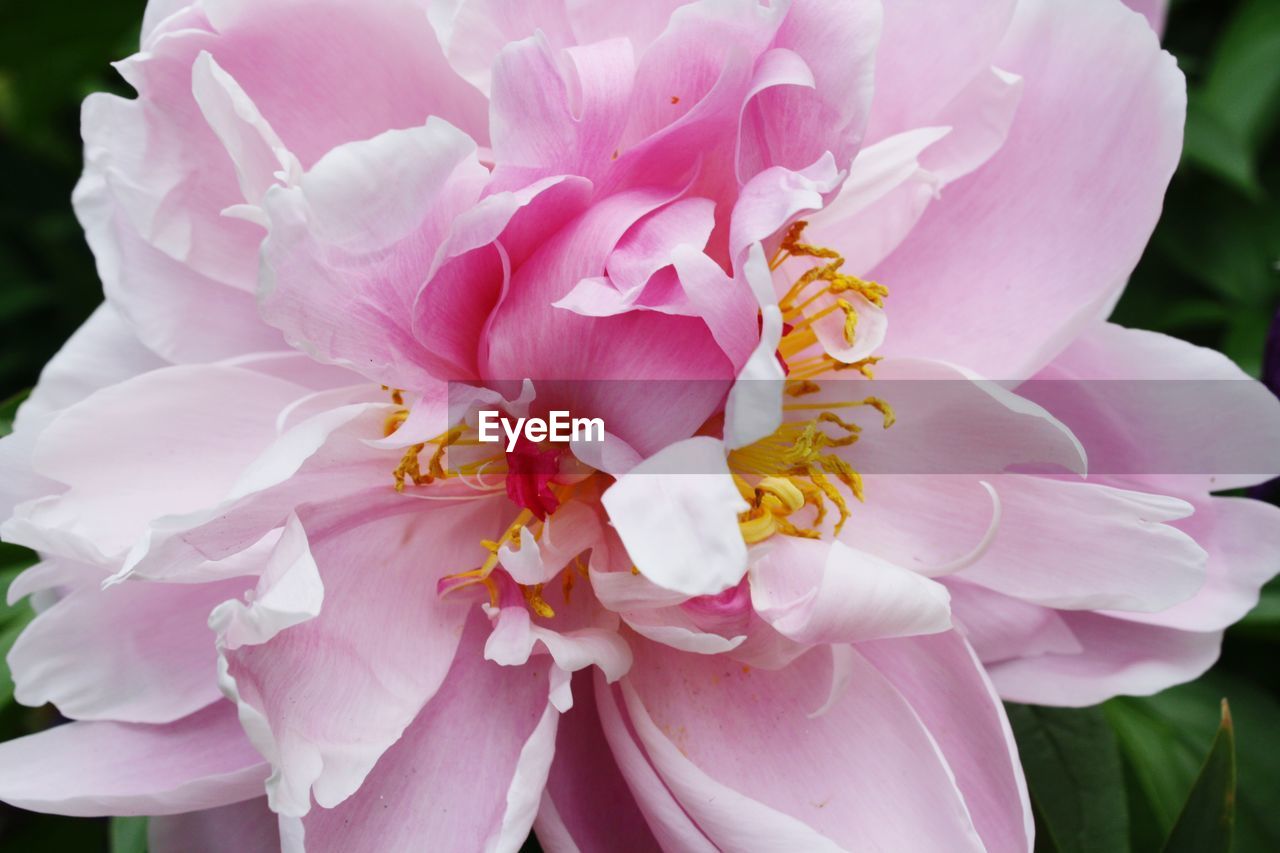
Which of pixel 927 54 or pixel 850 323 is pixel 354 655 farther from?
pixel 927 54

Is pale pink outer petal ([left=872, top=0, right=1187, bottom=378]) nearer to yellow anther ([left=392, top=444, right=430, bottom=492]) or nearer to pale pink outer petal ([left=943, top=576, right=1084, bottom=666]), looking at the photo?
pale pink outer petal ([left=943, top=576, right=1084, bottom=666])

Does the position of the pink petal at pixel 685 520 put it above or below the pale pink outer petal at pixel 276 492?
above

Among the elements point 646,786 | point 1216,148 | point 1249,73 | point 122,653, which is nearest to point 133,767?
point 122,653

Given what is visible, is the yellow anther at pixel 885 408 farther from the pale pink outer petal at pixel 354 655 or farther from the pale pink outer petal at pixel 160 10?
the pale pink outer petal at pixel 160 10

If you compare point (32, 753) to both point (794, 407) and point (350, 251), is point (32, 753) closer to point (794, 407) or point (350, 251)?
point (350, 251)

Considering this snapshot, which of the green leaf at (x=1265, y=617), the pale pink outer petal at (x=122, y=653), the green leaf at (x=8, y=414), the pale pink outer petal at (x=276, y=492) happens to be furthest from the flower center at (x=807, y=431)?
the green leaf at (x=8, y=414)

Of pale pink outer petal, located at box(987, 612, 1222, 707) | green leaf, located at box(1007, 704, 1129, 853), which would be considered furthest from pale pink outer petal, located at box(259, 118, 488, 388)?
green leaf, located at box(1007, 704, 1129, 853)
